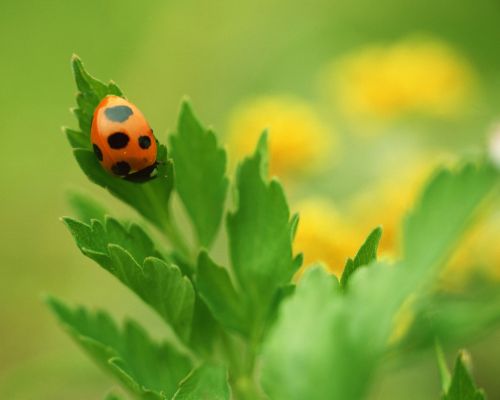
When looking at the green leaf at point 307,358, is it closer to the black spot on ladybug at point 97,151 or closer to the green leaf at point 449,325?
the black spot on ladybug at point 97,151

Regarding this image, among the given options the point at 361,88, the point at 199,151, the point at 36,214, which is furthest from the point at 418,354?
the point at 36,214

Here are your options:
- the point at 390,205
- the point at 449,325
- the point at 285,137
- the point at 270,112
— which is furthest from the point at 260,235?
the point at 270,112

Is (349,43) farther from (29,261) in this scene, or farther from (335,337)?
(335,337)

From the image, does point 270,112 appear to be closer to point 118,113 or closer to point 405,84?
point 405,84

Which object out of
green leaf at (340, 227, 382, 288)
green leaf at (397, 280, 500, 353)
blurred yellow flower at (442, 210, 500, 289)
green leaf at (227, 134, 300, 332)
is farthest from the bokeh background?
green leaf at (340, 227, 382, 288)

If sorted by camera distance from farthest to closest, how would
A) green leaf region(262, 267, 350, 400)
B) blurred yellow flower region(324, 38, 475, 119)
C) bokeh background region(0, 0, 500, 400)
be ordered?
1. blurred yellow flower region(324, 38, 475, 119)
2. bokeh background region(0, 0, 500, 400)
3. green leaf region(262, 267, 350, 400)

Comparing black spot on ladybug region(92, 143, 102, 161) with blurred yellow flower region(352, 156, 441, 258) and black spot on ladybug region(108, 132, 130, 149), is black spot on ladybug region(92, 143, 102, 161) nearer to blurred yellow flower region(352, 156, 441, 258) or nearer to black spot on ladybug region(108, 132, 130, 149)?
black spot on ladybug region(108, 132, 130, 149)

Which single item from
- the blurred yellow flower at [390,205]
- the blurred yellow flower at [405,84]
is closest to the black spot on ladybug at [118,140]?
the blurred yellow flower at [390,205]
